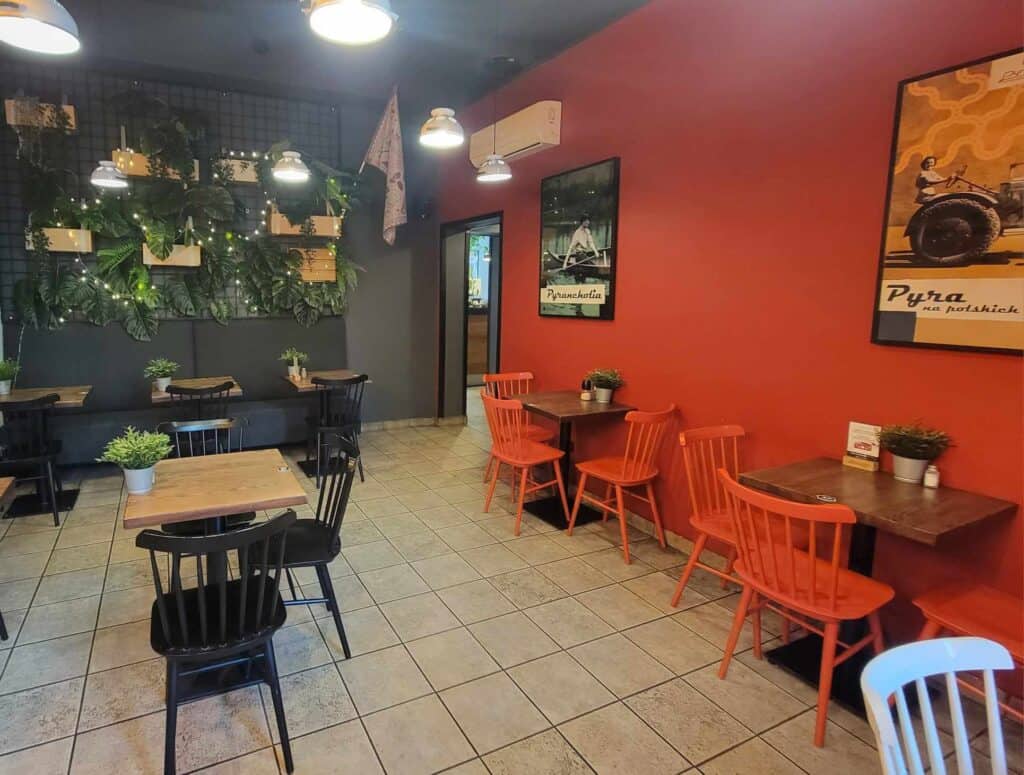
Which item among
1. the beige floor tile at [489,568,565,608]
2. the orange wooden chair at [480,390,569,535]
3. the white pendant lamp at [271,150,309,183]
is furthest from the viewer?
the white pendant lamp at [271,150,309,183]

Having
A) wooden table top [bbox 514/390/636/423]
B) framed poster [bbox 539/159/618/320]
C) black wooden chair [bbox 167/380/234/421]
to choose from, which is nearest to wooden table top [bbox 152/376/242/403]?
black wooden chair [bbox 167/380/234/421]

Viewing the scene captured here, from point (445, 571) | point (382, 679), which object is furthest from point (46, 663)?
point (445, 571)

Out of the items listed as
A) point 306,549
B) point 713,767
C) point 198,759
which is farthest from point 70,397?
point 713,767

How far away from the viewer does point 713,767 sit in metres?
1.94

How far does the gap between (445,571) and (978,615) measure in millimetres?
2324

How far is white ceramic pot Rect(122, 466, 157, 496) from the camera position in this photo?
2.20 m

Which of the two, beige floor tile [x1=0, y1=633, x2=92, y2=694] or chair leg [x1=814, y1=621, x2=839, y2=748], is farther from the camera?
beige floor tile [x1=0, y1=633, x2=92, y2=694]

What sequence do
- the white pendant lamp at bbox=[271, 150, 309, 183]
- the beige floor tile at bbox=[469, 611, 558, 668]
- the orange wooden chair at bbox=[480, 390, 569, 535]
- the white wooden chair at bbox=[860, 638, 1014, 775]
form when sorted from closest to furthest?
the white wooden chair at bbox=[860, 638, 1014, 775], the beige floor tile at bbox=[469, 611, 558, 668], the orange wooden chair at bbox=[480, 390, 569, 535], the white pendant lamp at bbox=[271, 150, 309, 183]

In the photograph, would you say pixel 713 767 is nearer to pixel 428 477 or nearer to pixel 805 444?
pixel 805 444

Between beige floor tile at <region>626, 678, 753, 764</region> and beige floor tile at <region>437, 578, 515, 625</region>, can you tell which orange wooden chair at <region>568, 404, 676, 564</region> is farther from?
beige floor tile at <region>626, 678, 753, 764</region>

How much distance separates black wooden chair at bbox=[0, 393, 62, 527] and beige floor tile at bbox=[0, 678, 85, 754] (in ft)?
6.35

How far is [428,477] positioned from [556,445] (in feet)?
3.59

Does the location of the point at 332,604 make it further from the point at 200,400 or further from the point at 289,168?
the point at 289,168

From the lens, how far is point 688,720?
215 cm
